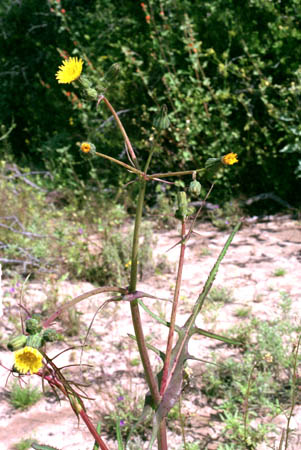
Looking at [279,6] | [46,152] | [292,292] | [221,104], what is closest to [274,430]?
[292,292]

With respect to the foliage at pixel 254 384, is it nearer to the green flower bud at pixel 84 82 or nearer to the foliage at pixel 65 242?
the foliage at pixel 65 242

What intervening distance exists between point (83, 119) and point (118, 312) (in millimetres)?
2449

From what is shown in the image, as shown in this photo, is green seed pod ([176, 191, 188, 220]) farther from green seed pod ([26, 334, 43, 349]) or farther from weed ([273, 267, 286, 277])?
weed ([273, 267, 286, 277])

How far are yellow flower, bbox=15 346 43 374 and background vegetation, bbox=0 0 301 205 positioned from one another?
2.99 metres

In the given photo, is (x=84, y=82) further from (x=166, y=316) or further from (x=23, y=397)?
(x=166, y=316)

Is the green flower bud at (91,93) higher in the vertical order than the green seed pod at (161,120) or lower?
higher

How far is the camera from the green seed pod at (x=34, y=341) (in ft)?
2.21

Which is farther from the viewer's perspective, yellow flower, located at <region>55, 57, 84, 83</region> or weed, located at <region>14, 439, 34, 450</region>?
weed, located at <region>14, 439, 34, 450</region>

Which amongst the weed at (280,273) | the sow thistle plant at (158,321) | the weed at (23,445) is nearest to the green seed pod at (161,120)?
the sow thistle plant at (158,321)

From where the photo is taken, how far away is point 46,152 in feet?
17.2

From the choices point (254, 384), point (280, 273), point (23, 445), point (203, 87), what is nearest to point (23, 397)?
point (23, 445)

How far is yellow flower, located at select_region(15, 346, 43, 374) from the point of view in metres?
0.67

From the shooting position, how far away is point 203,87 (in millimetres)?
4410

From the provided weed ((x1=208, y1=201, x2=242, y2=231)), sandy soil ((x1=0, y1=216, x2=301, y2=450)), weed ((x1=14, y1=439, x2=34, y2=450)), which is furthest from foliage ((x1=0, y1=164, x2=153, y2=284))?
weed ((x1=14, y1=439, x2=34, y2=450))
